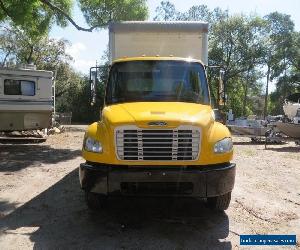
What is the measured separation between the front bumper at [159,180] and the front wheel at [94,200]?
0.60 m

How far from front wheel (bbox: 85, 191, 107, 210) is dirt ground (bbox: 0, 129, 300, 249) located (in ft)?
0.41

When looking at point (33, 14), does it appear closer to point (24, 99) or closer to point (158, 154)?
point (24, 99)

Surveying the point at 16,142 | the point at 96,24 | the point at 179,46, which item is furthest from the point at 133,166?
the point at 96,24

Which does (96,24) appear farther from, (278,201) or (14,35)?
(14,35)

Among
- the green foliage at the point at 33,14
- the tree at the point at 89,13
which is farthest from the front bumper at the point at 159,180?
the tree at the point at 89,13

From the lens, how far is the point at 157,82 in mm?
7430

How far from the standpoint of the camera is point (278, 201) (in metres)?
7.79

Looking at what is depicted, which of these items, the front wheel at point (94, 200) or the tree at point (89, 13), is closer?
the front wheel at point (94, 200)

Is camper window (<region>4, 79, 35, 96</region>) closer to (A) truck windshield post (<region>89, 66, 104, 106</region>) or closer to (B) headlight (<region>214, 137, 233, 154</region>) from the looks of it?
(A) truck windshield post (<region>89, 66, 104, 106</region>)

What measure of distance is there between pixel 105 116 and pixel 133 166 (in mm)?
991

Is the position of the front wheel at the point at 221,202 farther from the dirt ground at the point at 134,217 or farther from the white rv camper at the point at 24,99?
the white rv camper at the point at 24,99

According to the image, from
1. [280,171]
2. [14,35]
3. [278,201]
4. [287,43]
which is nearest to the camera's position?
[278,201]

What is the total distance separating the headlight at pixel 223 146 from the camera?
609 cm

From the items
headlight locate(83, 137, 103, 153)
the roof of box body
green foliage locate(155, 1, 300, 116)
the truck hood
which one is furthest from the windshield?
green foliage locate(155, 1, 300, 116)
